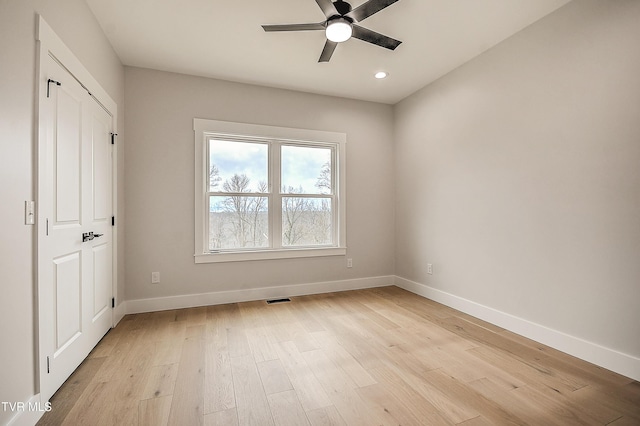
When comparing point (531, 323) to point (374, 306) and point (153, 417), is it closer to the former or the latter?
point (374, 306)

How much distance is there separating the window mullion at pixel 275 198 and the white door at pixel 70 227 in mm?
1776

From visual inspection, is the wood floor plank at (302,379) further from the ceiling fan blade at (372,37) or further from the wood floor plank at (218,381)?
the ceiling fan blade at (372,37)

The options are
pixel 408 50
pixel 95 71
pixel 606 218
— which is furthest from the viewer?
pixel 408 50

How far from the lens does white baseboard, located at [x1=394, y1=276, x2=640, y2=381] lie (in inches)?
79.4

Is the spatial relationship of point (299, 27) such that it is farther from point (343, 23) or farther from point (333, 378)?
point (333, 378)

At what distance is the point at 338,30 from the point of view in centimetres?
218

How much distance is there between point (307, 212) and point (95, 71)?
266cm

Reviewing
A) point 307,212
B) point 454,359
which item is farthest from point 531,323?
point 307,212

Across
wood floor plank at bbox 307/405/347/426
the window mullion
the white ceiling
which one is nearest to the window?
the window mullion

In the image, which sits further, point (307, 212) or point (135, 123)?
point (307, 212)

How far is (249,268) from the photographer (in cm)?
371

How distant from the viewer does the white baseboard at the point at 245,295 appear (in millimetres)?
3299

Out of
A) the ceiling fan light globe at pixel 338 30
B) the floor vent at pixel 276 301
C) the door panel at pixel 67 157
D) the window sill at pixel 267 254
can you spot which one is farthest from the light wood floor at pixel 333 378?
the ceiling fan light globe at pixel 338 30

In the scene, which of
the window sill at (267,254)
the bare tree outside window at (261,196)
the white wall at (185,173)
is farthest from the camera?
the bare tree outside window at (261,196)
